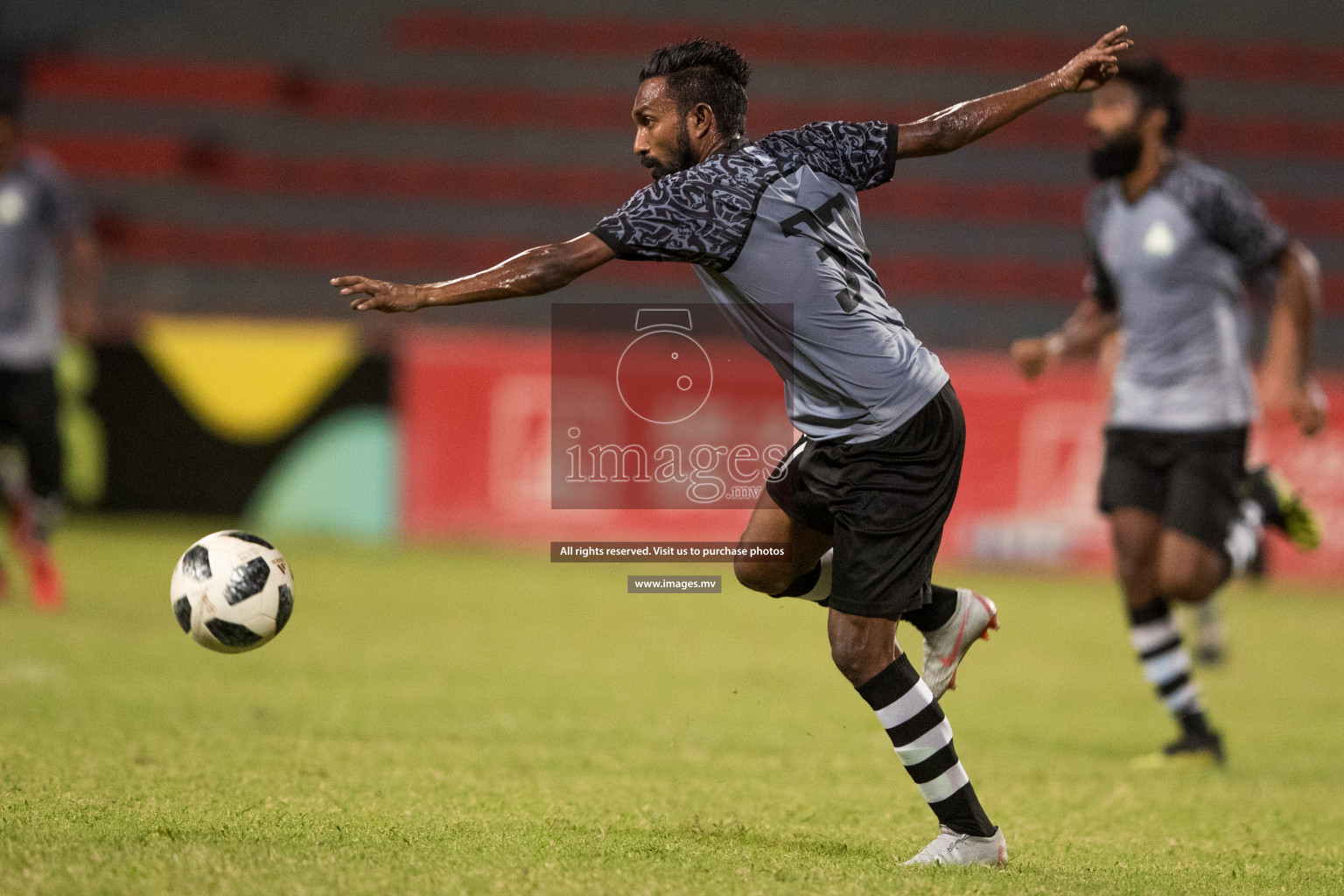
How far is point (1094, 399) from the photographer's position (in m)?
10.8

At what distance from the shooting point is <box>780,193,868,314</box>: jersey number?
3.50 m

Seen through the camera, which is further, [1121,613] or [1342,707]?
[1121,613]

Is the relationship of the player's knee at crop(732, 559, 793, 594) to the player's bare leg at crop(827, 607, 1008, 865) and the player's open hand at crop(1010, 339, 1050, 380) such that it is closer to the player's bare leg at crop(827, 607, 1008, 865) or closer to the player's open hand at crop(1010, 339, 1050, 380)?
the player's bare leg at crop(827, 607, 1008, 865)

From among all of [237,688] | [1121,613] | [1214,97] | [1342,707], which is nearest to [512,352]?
[1121,613]

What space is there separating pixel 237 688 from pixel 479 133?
40.0 feet

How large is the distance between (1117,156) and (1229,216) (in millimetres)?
465

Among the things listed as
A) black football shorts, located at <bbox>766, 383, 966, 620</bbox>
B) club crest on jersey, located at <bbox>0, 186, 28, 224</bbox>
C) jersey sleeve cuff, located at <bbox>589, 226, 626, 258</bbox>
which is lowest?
black football shorts, located at <bbox>766, 383, 966, 620</bbox>

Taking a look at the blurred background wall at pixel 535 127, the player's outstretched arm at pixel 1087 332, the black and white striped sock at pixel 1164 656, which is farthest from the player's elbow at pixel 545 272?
the blurred background wall at pixel 535 127

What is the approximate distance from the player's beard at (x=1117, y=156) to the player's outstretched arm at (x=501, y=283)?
9.70 ft

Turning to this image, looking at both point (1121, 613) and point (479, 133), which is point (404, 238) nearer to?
point (479, 133)

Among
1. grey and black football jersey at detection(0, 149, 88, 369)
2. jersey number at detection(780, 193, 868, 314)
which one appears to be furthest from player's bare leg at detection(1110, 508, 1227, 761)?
grey and black football jersey at detection(0, 149, 88, 369)

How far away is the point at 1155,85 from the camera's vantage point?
5559mm

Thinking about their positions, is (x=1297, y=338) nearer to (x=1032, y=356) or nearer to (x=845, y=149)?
(x=1032, y=356)

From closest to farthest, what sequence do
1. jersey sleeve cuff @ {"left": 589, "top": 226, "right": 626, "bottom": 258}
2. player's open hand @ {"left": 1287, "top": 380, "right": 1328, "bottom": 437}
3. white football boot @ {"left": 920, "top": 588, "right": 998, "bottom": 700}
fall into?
jersey sleeve cuff @ {"left": 589, "top": 226, "right": 626, "bottom": 258}
white football boot @ {"left": 920, "top": 588, "right": 998, "bottom": 700}
player's open hand @ {"left": 1287, "top": 380, "right": 1328, "bottom": 437}
